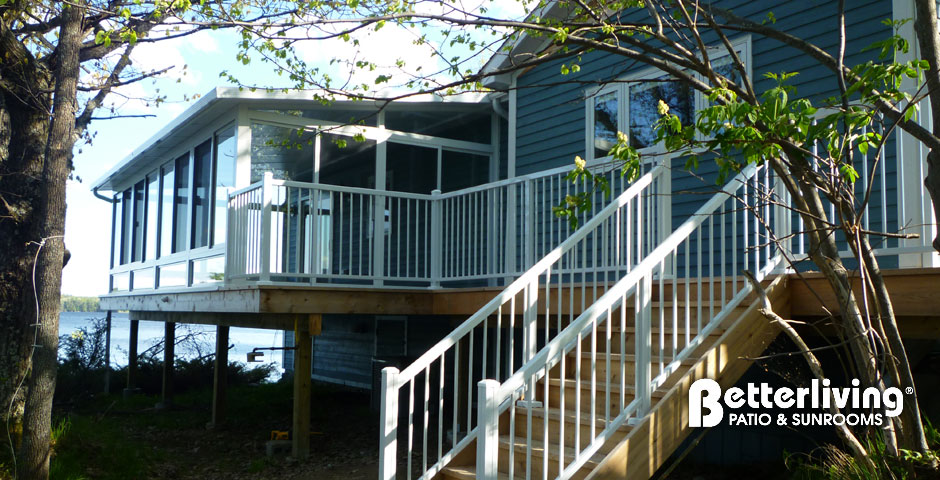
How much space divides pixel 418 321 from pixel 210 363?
5.06 m

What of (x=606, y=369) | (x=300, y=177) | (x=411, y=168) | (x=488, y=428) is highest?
(x=411, y=168)

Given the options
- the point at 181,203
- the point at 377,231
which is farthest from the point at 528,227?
the point at 181,203

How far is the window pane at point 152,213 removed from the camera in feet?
40.9

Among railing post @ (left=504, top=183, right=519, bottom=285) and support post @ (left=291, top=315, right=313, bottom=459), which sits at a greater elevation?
railing post @ (left=504, top=183, right=519, bottom=285)

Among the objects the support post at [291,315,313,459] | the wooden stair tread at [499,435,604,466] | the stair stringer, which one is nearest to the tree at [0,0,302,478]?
the support post at [291,315,313,459]

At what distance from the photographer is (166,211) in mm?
11992

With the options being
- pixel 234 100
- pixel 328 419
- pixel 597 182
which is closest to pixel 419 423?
pixel 328 419

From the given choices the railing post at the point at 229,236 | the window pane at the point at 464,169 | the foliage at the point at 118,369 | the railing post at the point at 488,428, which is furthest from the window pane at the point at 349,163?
the railing post at the point at 488,428

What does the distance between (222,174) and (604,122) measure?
462 centimetres

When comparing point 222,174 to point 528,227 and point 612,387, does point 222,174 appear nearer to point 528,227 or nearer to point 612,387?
point 528,227

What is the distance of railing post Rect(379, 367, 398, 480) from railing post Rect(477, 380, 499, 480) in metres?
0.84

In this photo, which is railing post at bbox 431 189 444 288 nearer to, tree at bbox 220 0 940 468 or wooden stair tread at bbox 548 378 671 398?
wooden stair tread at bbox 548 378 671 398

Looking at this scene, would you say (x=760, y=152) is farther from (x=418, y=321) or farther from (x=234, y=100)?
(x=418, y=321)

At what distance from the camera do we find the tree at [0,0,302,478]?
6.25 metres
